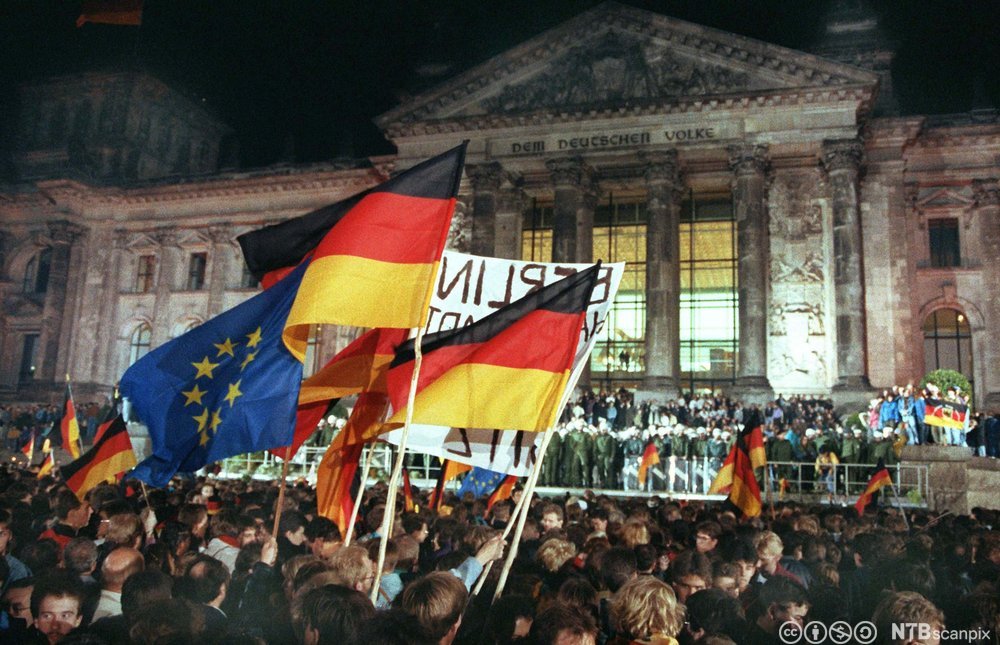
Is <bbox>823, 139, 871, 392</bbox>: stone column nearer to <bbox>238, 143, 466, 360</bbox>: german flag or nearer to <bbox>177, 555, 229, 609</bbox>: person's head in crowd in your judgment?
<bbox>238, 143, 466, 360</bbox>: german flag

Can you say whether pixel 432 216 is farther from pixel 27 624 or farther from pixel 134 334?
pixel 134 334

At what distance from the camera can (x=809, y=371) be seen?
31.4 metres

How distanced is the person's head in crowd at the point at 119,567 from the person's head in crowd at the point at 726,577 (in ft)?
11.7

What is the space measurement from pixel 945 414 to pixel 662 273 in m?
13.8

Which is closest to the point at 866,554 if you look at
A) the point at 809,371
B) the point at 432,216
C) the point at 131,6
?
the point at 432,216

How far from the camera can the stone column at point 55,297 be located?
4538 cm

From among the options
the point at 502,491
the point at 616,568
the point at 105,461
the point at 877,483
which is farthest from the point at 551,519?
the point at 877,483

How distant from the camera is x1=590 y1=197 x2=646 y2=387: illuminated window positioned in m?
Answer: 37.8

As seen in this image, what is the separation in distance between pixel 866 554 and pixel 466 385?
382 centimetres

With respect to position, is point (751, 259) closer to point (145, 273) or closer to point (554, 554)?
point (554, 554)

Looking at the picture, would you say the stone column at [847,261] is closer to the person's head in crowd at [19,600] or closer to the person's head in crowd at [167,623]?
the person's head in crowd at [19,600]

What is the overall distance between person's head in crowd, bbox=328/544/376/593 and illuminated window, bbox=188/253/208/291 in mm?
42922

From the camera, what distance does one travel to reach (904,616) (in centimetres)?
408

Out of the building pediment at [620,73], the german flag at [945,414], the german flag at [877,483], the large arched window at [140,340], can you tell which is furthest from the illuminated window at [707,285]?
the large arched window at [140,340]
